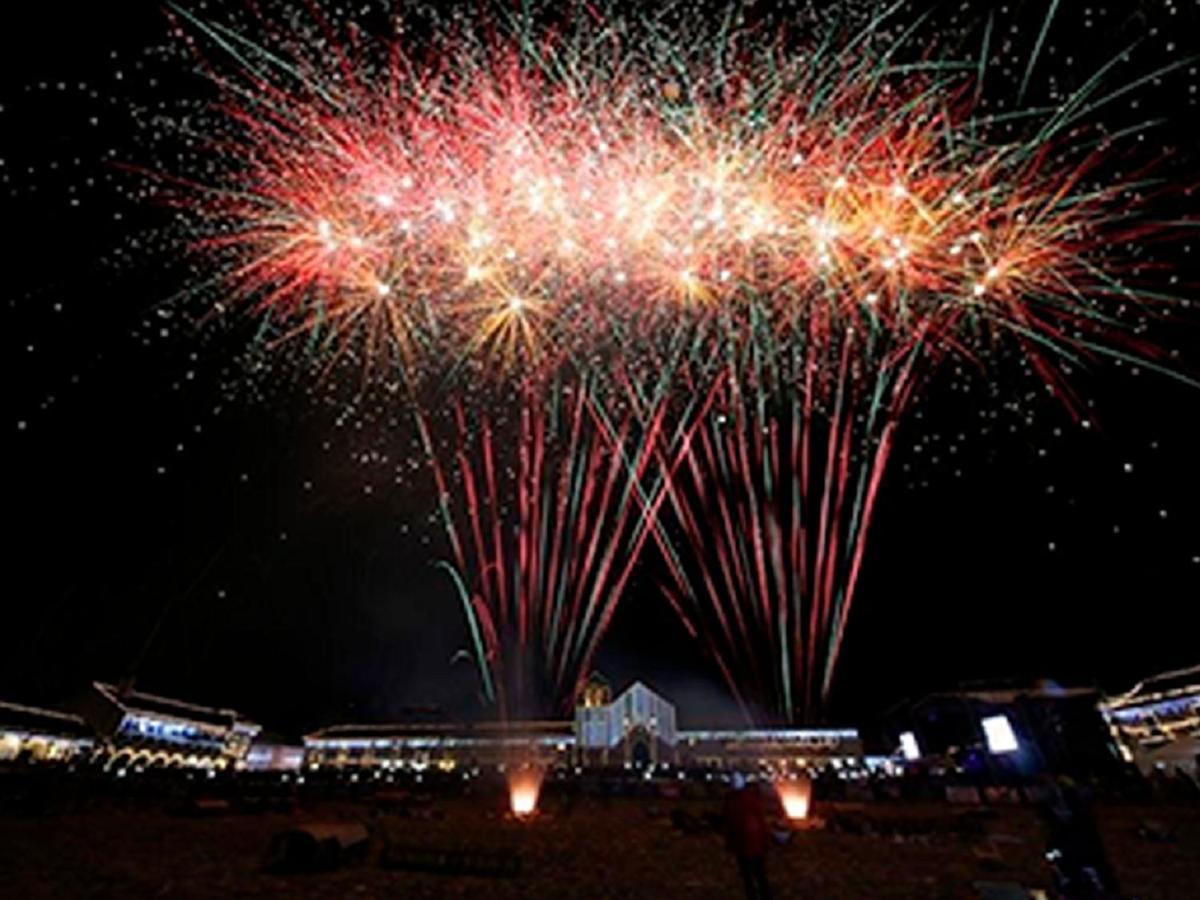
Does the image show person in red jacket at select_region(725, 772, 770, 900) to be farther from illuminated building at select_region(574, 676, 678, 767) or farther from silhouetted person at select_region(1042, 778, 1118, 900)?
illuminated building at select_region(574, 676, 678, 767)

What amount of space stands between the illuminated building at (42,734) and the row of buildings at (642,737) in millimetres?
116

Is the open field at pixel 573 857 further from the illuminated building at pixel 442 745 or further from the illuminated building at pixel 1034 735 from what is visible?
the illuminated building at pixel 442 745

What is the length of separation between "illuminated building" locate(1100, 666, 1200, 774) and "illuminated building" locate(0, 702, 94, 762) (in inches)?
3128

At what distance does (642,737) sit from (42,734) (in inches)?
2304

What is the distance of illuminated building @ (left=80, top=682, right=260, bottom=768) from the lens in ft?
210

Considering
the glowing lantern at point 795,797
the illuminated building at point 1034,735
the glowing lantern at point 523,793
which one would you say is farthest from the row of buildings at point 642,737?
the glowing lantern at point 523,793

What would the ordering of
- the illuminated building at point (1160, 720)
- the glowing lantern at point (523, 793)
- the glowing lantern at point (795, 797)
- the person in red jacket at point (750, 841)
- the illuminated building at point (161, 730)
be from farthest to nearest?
the illuminated building at point (161, 730) < the illuminated building at point (1160, 720) < the glowing lantern at point (523, 793) < the glowing lantern at point (795, 797) < the person in red jacket at point (750, 841)

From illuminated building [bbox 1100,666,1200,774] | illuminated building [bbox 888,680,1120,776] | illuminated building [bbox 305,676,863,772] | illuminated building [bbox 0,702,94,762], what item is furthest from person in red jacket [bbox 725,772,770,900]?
illuminated building [bbox 305,676,863,772]

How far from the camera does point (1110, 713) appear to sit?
5206 centimetres

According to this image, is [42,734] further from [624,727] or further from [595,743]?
[624,727]

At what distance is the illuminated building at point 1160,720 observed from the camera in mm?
42772

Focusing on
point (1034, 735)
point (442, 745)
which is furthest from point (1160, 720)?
point (442, 745)

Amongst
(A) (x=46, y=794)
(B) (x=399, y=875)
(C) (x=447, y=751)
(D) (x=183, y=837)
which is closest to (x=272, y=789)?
(A) (x=46, y=794)

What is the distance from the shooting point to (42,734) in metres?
56.0
